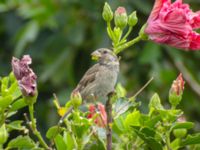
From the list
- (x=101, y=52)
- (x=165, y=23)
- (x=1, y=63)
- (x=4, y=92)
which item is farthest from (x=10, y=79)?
(x=1, y=63)

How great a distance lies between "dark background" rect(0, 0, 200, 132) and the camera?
5398mm

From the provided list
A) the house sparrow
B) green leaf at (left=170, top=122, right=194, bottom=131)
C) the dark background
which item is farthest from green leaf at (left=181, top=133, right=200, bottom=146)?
the dark background

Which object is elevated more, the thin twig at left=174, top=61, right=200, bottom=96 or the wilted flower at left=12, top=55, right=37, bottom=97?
the wilted flower at left=12, top=55, right=37, bottom=97

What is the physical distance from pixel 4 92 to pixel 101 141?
0.32m

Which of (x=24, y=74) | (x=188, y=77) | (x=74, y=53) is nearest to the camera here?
(x=24, y=74)

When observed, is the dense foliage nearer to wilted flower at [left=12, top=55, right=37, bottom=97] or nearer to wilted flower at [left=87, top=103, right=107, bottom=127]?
wilted flower at [left=87, top=103, right=107, bottom=127]

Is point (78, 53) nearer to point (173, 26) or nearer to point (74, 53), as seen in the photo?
point (74, 53)

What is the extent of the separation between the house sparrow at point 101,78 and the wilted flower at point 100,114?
0.07 feet

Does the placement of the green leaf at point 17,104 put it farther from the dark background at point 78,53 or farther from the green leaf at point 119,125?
the dark background at point 78,53

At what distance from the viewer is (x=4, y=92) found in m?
2.17

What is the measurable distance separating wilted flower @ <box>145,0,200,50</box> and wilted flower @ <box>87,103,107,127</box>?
0.25 m

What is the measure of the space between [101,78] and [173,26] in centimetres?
31

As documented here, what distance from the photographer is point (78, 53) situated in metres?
5.77

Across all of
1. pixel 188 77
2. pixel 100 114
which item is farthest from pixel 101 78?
pixel 188 77
